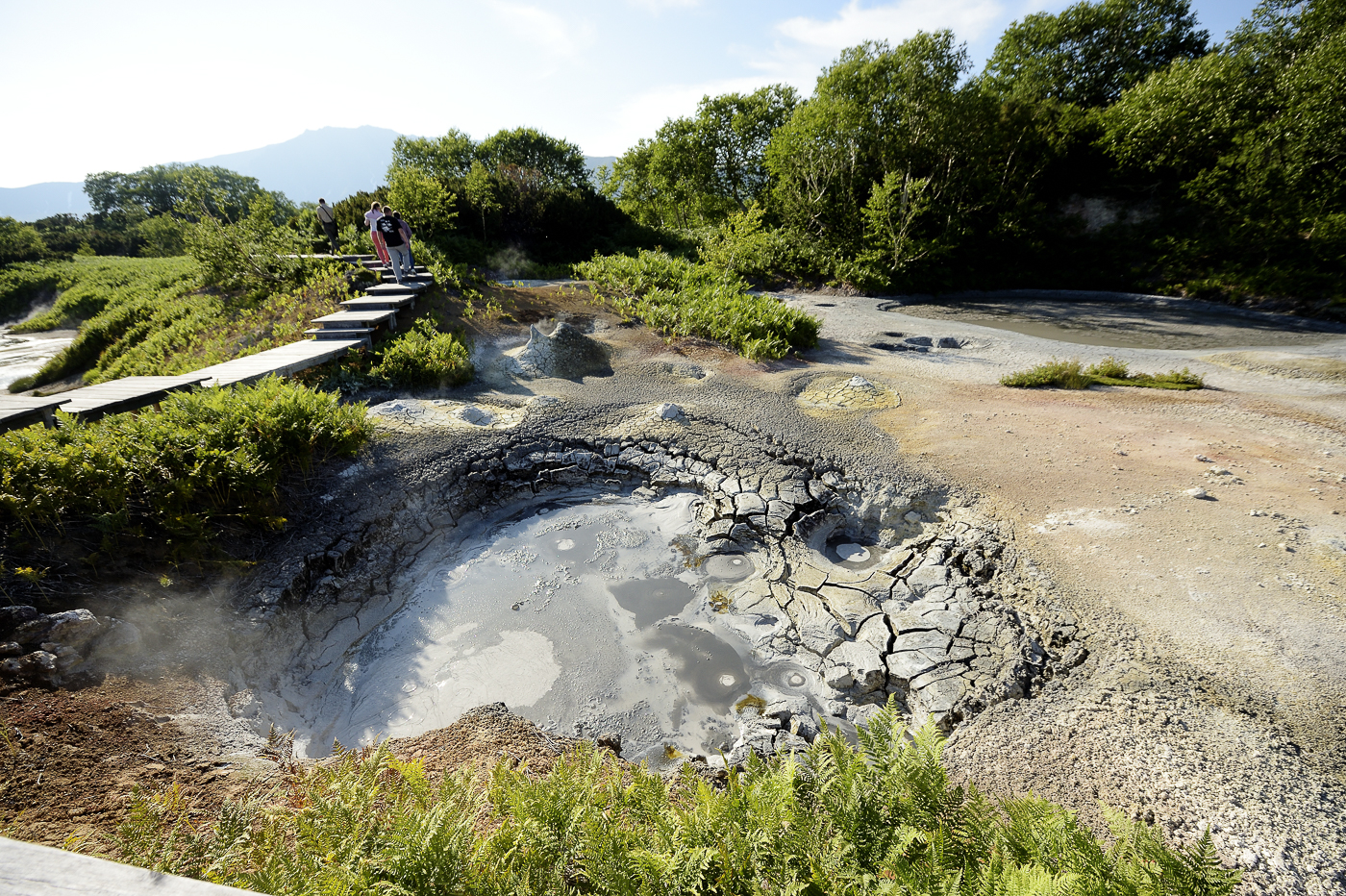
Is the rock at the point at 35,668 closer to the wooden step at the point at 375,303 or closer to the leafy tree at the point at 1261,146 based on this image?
the wooden step at the point at 375,303

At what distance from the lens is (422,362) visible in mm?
8180

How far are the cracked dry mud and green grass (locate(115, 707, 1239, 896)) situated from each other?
77cm

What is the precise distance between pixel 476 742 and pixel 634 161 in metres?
37.3

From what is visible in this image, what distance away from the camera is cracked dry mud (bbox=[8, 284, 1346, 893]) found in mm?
2994

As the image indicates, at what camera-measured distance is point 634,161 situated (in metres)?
33.7

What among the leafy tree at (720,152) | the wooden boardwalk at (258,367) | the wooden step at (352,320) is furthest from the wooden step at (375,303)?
the leafy tree at (720,152)

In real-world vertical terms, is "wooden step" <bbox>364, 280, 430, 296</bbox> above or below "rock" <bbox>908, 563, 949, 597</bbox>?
above

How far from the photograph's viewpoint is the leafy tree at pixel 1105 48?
23625mm

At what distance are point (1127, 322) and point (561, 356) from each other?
14.9 m

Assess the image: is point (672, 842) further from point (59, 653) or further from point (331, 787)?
point (59, 653)

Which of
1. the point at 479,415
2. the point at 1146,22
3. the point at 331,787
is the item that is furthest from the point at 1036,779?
the point at 1146,22

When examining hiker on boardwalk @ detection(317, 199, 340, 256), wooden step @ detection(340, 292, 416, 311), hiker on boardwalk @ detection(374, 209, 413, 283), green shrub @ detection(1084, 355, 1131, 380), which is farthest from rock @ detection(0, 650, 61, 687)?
hiker on boardwalk @ detection(317, 199, 340, 256)

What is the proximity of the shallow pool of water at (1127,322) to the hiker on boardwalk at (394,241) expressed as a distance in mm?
13140

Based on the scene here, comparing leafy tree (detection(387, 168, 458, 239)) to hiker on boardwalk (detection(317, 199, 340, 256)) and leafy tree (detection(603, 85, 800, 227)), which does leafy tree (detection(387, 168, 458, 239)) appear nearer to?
hiker on boardwalk (detection(317, 199, 340, 256))
